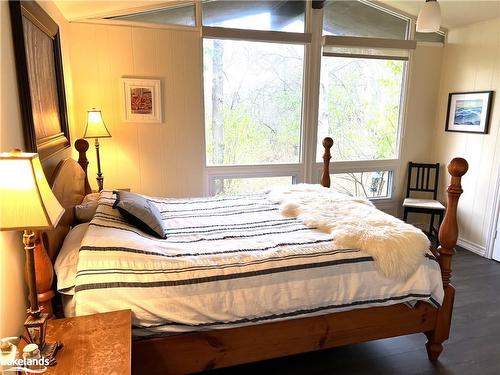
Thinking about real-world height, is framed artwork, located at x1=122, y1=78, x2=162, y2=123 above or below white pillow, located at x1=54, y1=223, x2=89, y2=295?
above

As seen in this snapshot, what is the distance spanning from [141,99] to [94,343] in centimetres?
279

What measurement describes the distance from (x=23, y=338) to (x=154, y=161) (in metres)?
2.63

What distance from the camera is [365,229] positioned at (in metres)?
2.13

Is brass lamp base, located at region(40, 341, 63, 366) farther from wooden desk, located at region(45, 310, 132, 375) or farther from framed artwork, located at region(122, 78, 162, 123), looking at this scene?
framed artwork, located at region(122, 78, 162, 123)

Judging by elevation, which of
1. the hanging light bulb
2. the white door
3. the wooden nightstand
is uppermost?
the hanging light bulb

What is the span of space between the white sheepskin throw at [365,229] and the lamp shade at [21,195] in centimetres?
147

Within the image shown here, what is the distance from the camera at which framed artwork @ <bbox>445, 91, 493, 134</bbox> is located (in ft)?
12.7

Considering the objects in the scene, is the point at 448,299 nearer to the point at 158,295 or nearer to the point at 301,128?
the point at 158,295

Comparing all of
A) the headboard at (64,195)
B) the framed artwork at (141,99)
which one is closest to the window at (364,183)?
the framed artwork at (141,99)

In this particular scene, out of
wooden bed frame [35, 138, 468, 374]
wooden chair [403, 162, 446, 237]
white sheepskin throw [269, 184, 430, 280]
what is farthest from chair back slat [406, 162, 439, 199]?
wooden bed frame [35, 138, 468, 374]

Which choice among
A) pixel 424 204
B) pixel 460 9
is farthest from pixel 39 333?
pixel 460 9

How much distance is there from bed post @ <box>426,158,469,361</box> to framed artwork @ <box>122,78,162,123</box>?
2768mm

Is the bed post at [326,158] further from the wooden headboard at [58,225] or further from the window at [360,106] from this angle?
the wooden headboard at [58,225]

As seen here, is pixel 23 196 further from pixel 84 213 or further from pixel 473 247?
pixel 473 247
